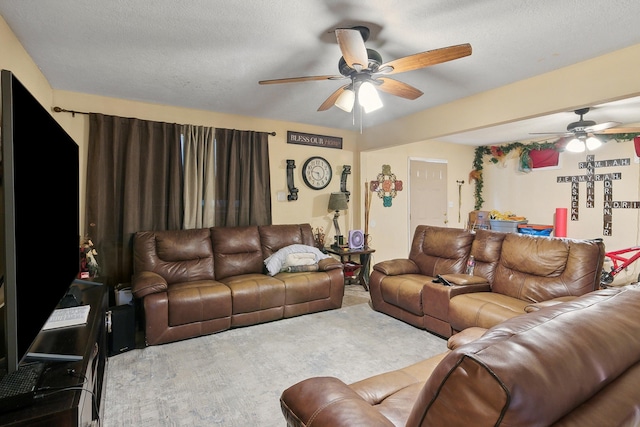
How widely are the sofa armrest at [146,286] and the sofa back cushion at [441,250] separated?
2.81 m

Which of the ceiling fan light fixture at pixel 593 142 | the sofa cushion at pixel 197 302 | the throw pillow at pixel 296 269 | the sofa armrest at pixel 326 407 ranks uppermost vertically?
the ceiling fan light fixture at pixel 593 142

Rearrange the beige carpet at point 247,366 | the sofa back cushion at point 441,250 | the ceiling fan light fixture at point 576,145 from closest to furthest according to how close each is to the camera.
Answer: the beige carpet at point 247,366
the sofa back cushion at point 441,250
the ceiling fan light fixture at point 576,145

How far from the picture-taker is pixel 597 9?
74.4 inches

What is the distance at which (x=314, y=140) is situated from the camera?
478 cm

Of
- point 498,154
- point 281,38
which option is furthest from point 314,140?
point 498,154

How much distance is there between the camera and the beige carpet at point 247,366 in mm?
1974

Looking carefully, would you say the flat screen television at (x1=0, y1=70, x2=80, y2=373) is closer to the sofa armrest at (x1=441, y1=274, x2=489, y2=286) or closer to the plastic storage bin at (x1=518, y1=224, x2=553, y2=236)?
the sofa armrest at (x1=441, y1=274, x2=489, y2=286)

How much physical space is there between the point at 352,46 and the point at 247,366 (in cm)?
239

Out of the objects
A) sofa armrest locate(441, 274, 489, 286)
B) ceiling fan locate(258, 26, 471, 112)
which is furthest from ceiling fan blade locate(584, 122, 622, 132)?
ceiling fan locate(258, 26, 471, 112)

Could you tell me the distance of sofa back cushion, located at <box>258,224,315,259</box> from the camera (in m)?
4.03

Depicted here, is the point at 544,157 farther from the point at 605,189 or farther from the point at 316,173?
the point at 316,173

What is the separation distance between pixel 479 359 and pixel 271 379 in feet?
6.68

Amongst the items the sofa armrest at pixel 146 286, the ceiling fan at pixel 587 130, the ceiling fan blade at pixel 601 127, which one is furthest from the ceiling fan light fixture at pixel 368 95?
the ceiling fan blade at pixel 601 127

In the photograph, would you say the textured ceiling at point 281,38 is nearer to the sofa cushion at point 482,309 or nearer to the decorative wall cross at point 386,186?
the sofa cushion at point 482,309
